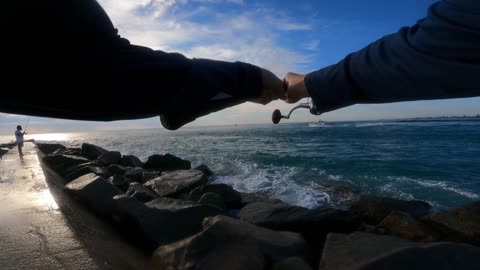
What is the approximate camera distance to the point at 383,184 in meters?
9.32

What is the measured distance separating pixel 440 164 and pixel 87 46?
47.2 feet

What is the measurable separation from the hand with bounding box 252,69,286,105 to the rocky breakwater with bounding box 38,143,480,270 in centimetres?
113

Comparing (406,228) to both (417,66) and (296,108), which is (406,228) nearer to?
(296,108)

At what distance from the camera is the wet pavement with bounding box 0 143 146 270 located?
2.13 m

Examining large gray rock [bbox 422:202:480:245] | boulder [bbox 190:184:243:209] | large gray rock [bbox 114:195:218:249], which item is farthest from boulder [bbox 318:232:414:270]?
boulder [bbox 190:184:243:209]

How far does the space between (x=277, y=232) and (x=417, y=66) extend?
6.41 ft

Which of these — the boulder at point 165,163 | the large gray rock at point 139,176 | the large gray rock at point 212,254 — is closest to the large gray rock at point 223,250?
the large gray rock at point 212,254

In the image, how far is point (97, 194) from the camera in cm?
351

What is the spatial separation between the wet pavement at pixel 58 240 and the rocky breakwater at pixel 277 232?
18 centimetres

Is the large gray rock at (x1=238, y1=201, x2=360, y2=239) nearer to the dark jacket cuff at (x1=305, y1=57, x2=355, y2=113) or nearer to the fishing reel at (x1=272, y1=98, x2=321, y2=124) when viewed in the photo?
the fishing reel at (x1=272, y1=98, x2=321, y2=124)

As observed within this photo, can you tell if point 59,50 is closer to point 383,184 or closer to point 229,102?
point 229,102

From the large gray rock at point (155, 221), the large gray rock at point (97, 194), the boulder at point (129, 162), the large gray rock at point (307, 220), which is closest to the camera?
the large gray rock at point (155, 221)

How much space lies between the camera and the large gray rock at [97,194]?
3332 mm

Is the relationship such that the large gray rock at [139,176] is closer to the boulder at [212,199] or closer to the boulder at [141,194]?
the boulder at [141,194]
